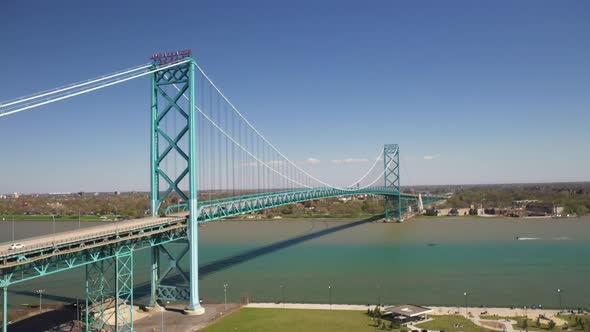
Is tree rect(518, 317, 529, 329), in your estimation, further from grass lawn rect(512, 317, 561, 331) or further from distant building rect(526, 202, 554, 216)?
distant building rect(526, 202, 554, 216)

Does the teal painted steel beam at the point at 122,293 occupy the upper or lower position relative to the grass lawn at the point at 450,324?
upper

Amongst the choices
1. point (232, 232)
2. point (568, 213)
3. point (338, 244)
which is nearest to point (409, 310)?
point (338, 244)

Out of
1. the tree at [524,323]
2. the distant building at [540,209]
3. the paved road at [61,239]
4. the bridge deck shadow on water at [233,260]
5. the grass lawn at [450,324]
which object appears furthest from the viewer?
the distant building at [540,209]

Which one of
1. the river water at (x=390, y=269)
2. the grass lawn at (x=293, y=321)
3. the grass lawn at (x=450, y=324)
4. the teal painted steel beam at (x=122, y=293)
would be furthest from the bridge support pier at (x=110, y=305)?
the grass lawn at (x=450, y=324)

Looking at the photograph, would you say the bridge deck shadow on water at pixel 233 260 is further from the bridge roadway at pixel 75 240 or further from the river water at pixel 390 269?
the bridge roadway at pixel 75 240

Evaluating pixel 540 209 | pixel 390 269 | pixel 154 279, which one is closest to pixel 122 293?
pixel 154 279

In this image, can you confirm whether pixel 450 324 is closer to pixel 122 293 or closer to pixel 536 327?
pixel 536 327
